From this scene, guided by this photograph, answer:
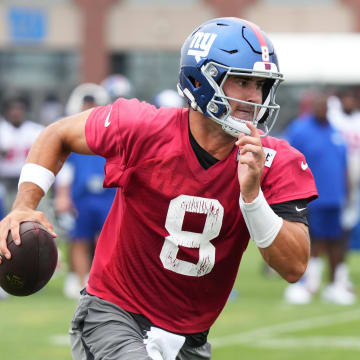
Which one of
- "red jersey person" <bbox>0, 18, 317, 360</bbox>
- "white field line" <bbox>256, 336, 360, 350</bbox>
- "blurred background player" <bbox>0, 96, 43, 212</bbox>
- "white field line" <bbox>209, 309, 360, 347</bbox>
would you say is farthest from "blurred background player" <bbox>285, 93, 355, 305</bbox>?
"red jersey person" <bbox>0, 18, 317, 360</bbox>

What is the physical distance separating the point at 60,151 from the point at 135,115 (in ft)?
1.20

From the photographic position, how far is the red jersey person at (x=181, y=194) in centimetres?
432

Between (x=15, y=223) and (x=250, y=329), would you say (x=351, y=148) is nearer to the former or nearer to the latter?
(x=250, y=329)

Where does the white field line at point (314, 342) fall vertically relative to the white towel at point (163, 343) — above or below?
below

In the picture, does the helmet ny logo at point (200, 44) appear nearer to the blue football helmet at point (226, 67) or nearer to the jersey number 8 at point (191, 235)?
the blue football helmet at point (226, 67)

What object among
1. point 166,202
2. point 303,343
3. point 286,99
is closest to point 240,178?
point 166,202

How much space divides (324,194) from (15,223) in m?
6.81

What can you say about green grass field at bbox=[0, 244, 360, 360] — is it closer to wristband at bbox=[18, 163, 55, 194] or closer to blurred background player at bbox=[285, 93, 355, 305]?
blurred background player at bbox=[285, 93, 355, 305]

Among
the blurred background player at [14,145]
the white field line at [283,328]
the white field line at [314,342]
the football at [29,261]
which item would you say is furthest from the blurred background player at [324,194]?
the football at [29,261]

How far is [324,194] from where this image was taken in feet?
35.4

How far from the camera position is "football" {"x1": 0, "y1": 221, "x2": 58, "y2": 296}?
4352mm

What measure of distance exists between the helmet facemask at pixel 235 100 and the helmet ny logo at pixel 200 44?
0.22ft

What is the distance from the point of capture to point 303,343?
846 centimetres

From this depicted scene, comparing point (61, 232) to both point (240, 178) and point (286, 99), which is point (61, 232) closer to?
point (240, 178)
